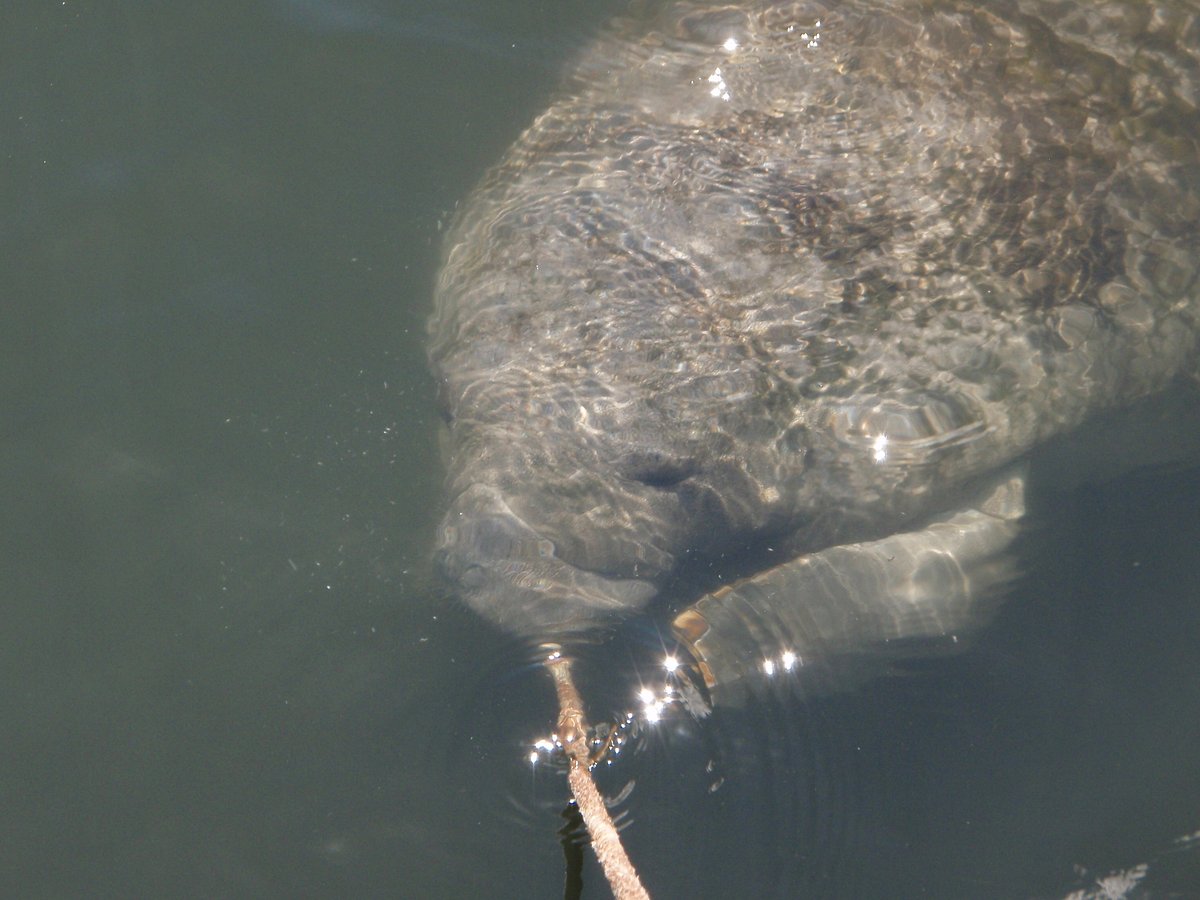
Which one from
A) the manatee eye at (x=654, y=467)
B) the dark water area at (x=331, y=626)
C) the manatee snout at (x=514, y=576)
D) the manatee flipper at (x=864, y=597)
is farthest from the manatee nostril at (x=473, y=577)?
the manatee flipper at (x=864, y=597)

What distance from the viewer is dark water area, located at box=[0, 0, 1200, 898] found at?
15.5ft

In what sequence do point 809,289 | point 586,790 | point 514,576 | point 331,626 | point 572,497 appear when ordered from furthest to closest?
point 331,626
point 809,289
point 572,497
point 514,576
point 586,790

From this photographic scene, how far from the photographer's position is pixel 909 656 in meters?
5.32

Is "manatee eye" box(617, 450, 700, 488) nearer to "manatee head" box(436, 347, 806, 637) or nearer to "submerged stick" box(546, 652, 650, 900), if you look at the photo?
"manatee head" box(436, 347, 806, 637)

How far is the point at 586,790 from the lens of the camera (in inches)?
156

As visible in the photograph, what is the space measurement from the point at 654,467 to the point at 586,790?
1.33 m

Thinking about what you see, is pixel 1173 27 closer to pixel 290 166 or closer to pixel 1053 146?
pixel 1053 146

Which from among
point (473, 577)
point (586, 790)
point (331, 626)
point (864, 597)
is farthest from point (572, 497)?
point (864, 597)

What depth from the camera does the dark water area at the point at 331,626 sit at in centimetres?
472

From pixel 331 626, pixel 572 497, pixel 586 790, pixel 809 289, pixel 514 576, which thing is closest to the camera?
pixel 586 790

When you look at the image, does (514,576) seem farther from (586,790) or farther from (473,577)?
(586,790)

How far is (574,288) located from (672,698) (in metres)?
1.70

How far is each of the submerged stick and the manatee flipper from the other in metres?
0.59

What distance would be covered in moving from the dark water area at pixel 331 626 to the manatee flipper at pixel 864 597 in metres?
0.16
